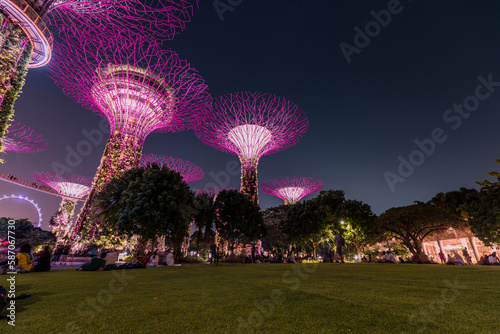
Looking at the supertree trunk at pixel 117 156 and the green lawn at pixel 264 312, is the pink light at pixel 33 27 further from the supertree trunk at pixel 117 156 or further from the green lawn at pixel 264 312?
the green lawn at pixel 264 312

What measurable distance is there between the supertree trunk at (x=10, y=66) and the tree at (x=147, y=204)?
25.8ft

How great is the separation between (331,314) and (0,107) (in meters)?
19.3

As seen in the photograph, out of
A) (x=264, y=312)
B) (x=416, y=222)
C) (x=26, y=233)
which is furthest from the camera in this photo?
(x=26, y=233)

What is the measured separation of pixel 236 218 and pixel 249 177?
7.71 meters

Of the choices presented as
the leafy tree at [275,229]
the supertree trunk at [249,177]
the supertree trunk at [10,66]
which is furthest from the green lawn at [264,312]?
the leafy tree at [275,229]

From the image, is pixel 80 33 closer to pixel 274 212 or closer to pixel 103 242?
pixel 103 242

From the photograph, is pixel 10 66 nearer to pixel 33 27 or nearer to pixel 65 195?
pixel 33 27

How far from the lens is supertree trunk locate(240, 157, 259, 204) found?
33625mm

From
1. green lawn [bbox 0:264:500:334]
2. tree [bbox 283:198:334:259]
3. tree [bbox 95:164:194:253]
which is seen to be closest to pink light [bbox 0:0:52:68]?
tree [bbox 95:164:194:253]

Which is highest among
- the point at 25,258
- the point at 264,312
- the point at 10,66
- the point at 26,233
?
the point at 10,66

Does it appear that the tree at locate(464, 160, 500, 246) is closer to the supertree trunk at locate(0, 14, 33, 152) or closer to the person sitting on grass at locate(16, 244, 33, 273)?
the person sitting on grass at locate(16, 244, 33, 273)

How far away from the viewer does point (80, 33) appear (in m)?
15.3

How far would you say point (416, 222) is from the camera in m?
32.3

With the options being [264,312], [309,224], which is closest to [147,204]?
[264,312]
